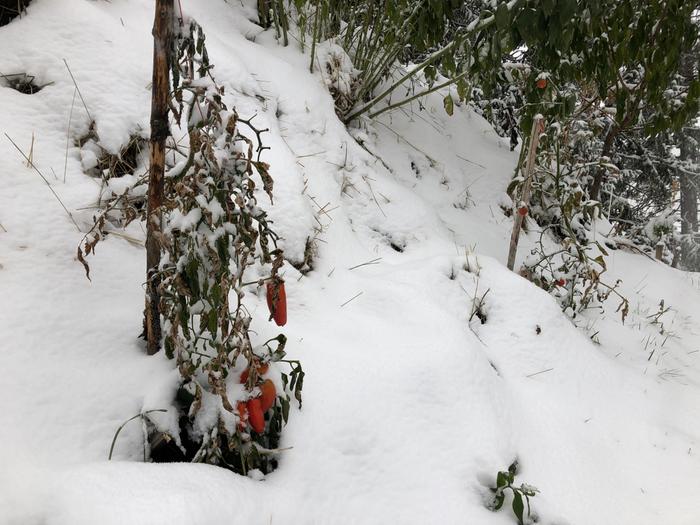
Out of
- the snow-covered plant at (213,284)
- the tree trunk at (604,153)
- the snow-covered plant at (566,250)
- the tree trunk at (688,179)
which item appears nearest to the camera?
the snow-covered plant at (213,284)

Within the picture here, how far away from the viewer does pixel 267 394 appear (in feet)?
3.87

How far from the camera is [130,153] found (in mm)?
1803

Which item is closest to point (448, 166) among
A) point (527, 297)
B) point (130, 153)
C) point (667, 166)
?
point (527, 297)

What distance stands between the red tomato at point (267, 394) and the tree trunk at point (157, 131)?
0.32 meters

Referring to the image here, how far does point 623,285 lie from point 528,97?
1.88 metres

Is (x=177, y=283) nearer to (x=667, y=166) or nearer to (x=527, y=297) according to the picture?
(x=527, y=297)

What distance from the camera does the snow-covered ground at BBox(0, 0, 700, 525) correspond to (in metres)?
1.08

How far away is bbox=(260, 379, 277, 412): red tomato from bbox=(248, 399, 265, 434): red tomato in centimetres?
2

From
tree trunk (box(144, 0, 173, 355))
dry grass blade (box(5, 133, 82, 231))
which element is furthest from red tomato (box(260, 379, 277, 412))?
dry grass blade (box(5, 133, 82, 231))

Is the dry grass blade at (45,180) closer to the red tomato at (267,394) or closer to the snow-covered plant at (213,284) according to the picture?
the snow-covered plant at (213,284)

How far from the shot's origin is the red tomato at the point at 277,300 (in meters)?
1.16

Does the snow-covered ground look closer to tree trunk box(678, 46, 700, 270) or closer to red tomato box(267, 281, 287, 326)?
red tomato box(267, 281, 287, 326)

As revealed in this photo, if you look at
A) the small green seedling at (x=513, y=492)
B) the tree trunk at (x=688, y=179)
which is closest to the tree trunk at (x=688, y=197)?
the tree trunk at (x=688, y=179)

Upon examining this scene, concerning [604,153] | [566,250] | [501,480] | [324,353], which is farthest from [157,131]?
[604,153]
